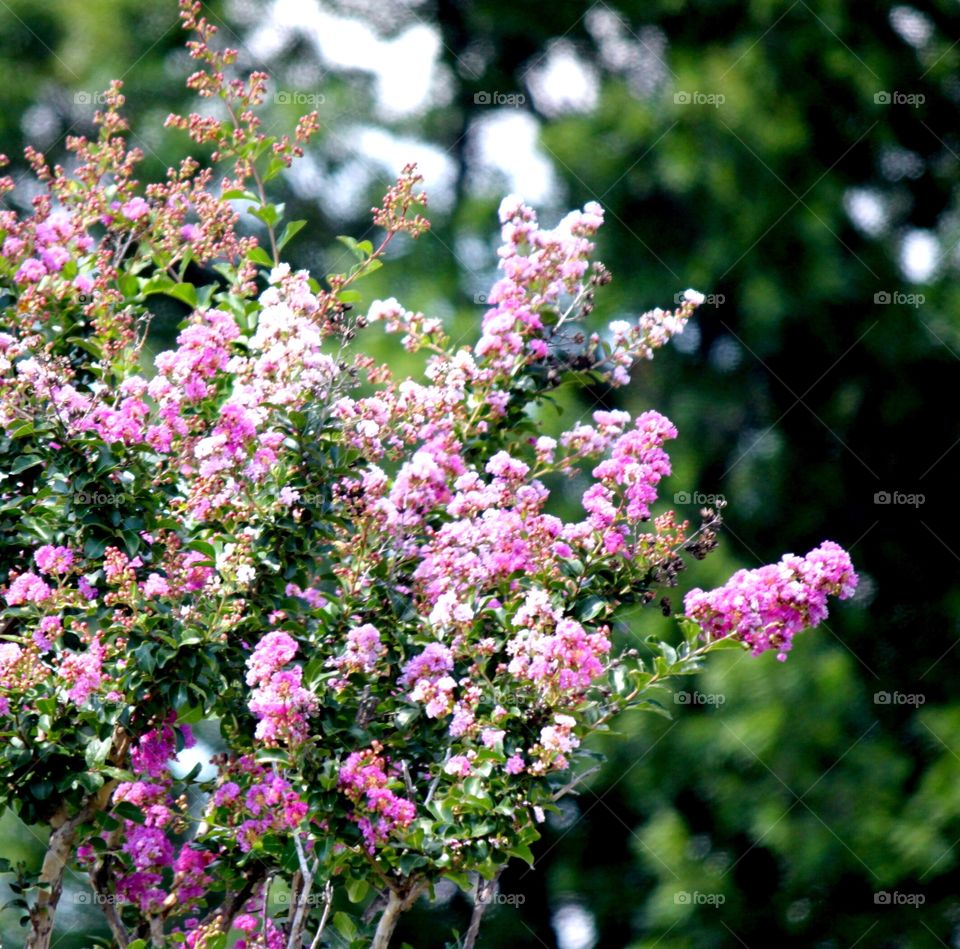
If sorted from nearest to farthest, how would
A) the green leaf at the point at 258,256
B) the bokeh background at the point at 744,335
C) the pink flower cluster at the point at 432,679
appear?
1. the pink flower cluster at the point at 432,679
2. the green leaf at the point at 258,256
3. the bokeh background at the point at 744,335

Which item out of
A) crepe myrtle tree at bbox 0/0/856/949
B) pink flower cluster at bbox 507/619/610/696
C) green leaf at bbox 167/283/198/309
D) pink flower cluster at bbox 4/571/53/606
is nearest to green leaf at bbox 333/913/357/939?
crepe myrtle tree at bbox 0/0/856/949

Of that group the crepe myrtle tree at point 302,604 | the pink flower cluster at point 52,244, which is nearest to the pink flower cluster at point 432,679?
the crepe myrtle tree at point 302,604

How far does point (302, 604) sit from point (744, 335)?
3.57 m

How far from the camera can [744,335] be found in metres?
6.38

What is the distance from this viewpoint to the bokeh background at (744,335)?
577cm

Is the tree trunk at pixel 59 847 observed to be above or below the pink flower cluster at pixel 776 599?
below

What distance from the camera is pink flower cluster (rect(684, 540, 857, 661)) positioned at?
2729 millimetres

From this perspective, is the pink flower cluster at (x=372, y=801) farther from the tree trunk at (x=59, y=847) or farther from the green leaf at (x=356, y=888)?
the tree trunk at (x=59, y=847)

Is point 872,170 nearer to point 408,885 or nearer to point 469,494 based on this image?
point 469,494

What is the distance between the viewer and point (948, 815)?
5.55 meters

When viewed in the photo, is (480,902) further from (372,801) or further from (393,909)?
(372,801)

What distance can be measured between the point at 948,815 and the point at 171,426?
3788 mm

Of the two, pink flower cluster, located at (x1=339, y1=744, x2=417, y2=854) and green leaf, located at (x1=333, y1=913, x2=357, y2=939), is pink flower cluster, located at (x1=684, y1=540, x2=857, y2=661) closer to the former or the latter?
pink flower cluster, located at (x1=339, y1=744, x2=417, y2=854)

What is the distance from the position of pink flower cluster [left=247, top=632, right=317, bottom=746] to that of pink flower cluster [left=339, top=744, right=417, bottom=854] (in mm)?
121
